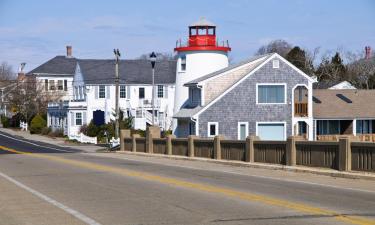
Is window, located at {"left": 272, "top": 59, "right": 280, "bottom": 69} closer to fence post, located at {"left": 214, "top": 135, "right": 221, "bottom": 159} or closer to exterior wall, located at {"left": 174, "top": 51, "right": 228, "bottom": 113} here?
exterior wall, located at {"left": 174, "top": 51, "right": 228, "bottom": 113}

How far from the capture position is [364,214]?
40.4 feet

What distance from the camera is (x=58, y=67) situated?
10044 centimetres

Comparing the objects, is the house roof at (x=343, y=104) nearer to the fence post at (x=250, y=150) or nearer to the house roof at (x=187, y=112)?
the house roof at (x=187, y=112)

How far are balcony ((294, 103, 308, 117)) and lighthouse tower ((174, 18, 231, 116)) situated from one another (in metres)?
7.32

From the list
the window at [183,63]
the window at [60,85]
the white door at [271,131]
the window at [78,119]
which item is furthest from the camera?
the window at [60,85]

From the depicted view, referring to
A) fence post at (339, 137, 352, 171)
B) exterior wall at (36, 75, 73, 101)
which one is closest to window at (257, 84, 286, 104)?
fence post at (339, 137, 352, 171)

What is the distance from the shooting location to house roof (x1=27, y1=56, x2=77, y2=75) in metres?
99.4

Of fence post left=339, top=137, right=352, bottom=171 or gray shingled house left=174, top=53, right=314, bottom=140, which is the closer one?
fence post left=339, top=137, right=352, bottom=171

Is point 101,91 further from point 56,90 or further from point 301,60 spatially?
point 301,60

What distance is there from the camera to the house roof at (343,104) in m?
53.3

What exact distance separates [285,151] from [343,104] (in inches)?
1219

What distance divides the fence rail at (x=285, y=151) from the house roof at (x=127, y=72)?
39792 mm

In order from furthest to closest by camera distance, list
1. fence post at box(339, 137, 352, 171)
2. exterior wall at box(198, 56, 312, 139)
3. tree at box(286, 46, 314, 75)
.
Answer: tree at box(286, 46, 314, 75) < exterior wall at box(198, 56, 312, 139) < fence post at box(339, 137, 352, 171)

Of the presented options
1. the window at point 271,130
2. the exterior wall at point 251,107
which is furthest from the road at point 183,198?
the window at point 271,130
